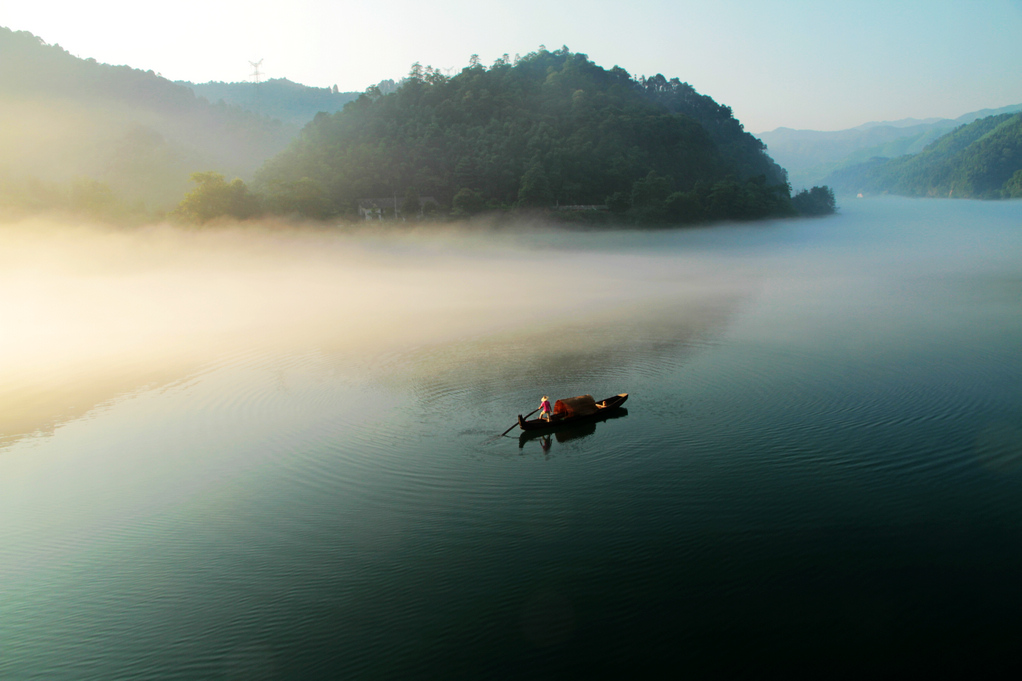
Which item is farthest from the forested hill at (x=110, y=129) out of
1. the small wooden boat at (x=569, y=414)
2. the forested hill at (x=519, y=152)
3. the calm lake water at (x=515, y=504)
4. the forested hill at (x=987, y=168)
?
the forested hill at (x=987, y=168)

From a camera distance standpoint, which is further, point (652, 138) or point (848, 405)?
point (652, 138)

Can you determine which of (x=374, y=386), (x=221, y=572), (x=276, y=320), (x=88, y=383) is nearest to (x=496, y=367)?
(x=374, y=386)

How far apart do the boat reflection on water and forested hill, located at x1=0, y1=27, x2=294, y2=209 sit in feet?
237

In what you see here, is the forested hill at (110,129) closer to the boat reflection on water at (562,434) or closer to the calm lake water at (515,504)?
the calm lake water at (515,504)

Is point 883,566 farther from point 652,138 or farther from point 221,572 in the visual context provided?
point 652,138

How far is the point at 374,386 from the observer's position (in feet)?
71.1

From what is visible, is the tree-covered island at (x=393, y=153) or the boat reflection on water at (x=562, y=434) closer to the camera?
the boat reflection on water at (x=562, y=434)

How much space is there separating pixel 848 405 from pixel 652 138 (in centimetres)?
10043

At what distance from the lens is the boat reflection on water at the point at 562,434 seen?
15.9 meters

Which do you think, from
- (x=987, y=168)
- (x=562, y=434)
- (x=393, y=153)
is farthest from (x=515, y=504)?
(x=987, y=168)

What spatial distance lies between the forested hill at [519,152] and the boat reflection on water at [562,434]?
67.5 metres

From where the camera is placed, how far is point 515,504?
12367 mm

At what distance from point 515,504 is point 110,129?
131061 millimetres

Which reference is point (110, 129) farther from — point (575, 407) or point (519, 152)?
point (575, 407)
